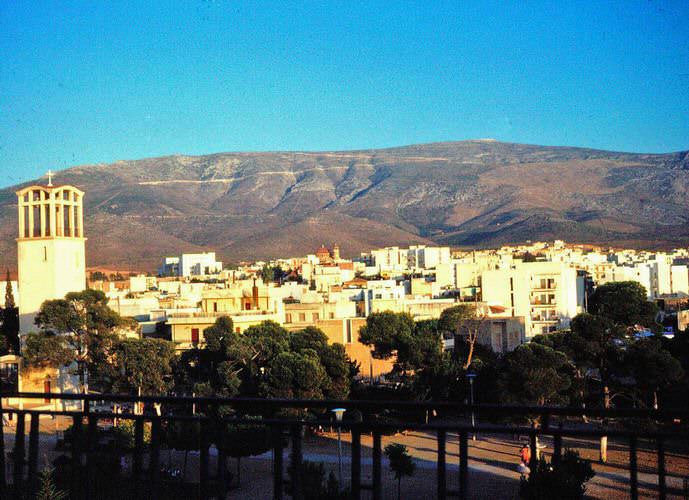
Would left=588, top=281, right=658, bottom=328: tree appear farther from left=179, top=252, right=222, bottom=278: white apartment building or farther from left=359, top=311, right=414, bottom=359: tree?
left=179, top=252, right=222, bottom=278: white apartment building

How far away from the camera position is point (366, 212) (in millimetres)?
153750

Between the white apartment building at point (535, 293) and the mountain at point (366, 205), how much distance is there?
200 ft

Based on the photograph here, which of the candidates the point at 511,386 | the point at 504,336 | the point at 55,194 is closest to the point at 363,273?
the point at 504,336

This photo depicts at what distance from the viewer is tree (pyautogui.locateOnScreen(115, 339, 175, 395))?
24.4 metres

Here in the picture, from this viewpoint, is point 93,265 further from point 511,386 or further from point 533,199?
point 511,386

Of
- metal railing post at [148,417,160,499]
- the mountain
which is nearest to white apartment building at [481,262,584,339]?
metal railing post at [148,417,160,499]

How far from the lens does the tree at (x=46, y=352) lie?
25.7m

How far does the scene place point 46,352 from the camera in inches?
1011

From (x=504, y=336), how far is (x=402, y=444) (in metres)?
25.1

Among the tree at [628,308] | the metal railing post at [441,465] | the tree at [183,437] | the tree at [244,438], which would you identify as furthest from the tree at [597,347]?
the metal railing post at [441,465]

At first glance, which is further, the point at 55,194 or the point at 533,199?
the point at 533,199

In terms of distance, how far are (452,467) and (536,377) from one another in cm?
1421

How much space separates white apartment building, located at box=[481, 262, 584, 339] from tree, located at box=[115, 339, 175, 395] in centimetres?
1539

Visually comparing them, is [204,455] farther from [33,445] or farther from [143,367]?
[143,367]
